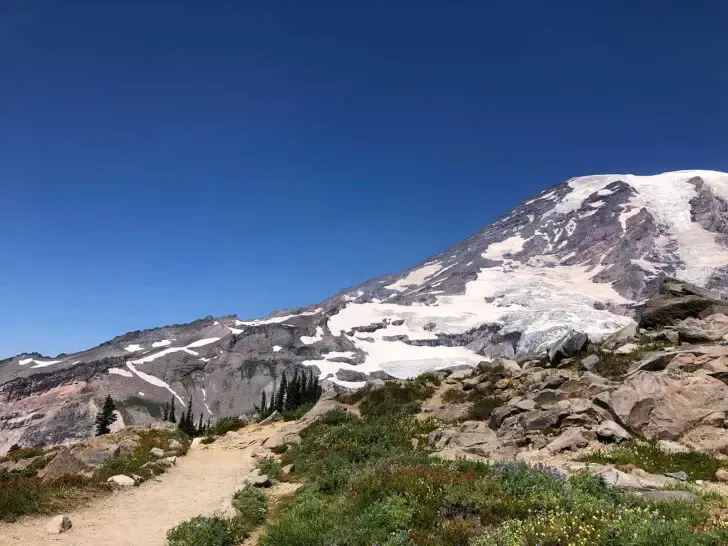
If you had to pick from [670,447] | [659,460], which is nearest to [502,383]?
[670,447]

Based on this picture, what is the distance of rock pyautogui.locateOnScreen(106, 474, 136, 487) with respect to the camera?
53.2ft

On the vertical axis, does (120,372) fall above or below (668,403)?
below

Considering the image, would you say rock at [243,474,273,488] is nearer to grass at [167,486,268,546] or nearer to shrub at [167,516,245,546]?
grass at [167,486,268,546]

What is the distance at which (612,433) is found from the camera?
15.0 m

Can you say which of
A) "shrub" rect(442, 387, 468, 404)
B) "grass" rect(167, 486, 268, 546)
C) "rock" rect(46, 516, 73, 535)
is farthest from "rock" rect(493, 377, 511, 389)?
"rock" rect(46, 516, 73, 535)

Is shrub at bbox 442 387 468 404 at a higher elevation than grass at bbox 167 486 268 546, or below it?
below

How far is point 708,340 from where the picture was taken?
21031 mm

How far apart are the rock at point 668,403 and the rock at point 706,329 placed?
22.4 feet

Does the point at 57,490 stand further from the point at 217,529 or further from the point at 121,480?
the point at 217,529

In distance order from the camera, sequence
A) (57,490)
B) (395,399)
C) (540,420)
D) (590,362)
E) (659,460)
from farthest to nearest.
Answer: (395,399) → (590,362) → (540,420) → (57,490) → (659,460)

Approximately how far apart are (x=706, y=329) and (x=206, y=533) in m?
23.0

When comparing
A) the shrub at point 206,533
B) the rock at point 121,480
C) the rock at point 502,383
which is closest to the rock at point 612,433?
the shrub at point 206,533

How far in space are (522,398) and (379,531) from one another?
15234 mm

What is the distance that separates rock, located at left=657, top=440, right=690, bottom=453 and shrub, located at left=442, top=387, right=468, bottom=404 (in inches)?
528
